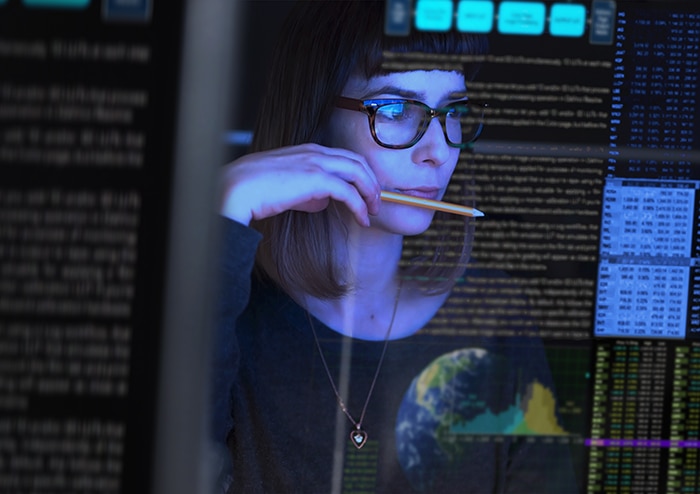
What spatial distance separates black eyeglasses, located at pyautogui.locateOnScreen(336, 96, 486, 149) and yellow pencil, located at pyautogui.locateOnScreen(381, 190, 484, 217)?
0.05 meters

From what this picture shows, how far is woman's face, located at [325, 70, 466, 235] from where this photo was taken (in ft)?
2.91

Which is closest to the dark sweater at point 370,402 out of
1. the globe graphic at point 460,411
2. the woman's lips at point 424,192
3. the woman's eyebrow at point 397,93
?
the globe graphic at point 460,411

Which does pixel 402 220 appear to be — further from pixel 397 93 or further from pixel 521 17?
pixel 521 17

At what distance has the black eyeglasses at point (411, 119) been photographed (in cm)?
89

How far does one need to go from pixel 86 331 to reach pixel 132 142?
0.17 metres

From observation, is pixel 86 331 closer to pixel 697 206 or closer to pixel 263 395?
pixel 263 395

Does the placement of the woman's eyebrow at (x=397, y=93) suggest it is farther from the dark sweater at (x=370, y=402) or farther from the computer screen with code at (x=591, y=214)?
the dark sweater at (x=370, y=402)

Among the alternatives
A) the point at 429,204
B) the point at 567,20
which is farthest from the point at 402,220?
the point at 567,20

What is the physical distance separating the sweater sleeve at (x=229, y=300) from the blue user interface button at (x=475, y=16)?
30 cm

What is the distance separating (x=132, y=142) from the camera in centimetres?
75

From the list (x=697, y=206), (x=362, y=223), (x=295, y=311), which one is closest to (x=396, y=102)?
(x=362, y=223)

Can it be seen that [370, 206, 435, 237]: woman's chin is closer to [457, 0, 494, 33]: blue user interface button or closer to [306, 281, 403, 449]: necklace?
[306, 281, 403, 449]: necklace

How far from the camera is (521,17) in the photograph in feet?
2.91

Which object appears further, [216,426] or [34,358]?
[216,426]
